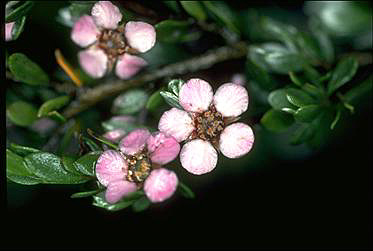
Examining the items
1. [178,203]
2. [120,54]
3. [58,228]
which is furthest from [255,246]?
[120,54]

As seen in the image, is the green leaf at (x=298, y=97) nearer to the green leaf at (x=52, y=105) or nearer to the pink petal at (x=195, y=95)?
the pink petal at (x=195, y=95)

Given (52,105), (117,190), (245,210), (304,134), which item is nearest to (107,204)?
(117,190)

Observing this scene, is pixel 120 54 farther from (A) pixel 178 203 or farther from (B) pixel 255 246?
(B) pixel 255 246

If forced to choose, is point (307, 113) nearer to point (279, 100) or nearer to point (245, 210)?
point (279, 100)

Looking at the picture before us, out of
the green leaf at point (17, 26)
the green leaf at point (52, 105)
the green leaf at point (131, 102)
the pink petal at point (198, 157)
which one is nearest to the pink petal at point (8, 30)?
the green leaf at point (17, 26)

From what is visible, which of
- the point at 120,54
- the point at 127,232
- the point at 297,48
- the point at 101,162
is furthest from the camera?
the point at 127,232

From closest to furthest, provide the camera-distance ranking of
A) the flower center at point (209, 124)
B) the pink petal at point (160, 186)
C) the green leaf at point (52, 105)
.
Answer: the pink petal at point (160, 186) → the flower center at point (209, 124) → the green leaf at point (52, 105)
